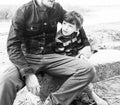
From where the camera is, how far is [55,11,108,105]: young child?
11.1ft

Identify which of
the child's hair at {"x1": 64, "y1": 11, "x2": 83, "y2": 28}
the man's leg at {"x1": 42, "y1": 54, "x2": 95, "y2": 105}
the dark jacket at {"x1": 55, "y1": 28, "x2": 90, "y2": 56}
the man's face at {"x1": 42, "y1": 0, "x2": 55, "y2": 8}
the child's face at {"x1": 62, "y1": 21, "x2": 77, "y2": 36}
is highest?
the man's face at {"x1": 42, "y1": 0, "x2": 55, "y2": 8}

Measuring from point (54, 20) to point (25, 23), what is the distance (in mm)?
372

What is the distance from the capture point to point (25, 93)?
3748 millimetres

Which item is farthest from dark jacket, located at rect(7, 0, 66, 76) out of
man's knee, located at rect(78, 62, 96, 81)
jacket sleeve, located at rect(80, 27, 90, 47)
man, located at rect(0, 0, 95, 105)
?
man's knee, located at rect(78, 62, 96, 81)

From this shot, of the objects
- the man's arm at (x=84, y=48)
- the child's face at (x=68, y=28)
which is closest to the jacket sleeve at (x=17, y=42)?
the child's face at (x=68, y=28)

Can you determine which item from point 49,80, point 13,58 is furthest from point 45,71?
point 13,58

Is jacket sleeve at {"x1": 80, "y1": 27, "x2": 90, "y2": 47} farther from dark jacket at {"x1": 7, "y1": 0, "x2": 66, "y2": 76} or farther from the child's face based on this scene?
dark jacket at {"x1": 7, "y1": 0, "x2": 66, "y2": 76}

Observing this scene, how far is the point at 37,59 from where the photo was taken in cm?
326

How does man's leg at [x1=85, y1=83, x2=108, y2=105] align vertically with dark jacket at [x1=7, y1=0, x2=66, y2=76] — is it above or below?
below

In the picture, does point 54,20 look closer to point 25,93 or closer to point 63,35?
point 63,35

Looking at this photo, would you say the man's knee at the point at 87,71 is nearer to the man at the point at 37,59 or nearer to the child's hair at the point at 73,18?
the man at the point at 37,59

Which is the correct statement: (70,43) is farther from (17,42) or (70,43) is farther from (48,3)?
(17,42)

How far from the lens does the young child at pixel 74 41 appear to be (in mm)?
3396

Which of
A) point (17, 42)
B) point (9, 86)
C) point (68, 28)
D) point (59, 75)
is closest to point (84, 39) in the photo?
point (68, 28)
